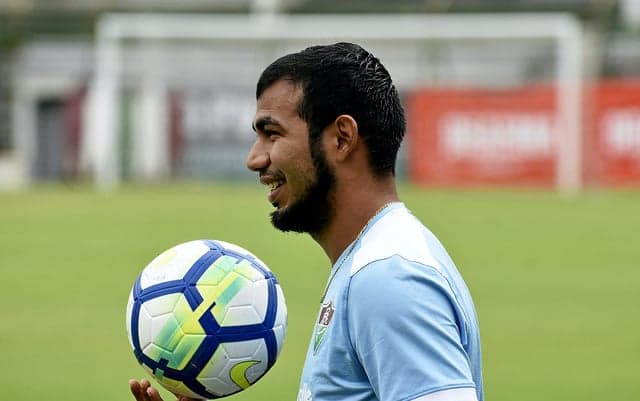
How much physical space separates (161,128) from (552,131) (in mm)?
10324

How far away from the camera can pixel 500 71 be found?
134 ft

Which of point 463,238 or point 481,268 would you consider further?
point 463,238

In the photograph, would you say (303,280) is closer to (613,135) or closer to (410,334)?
(410,334)

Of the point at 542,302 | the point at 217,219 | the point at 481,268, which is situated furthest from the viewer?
the point at 217,219

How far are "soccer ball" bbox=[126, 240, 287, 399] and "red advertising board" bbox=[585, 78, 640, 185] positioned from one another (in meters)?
27.8

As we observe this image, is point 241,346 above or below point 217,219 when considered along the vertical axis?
above

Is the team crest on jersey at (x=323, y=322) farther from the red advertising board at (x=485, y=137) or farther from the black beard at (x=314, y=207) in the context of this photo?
the red advertising board at (x=485, y=137)

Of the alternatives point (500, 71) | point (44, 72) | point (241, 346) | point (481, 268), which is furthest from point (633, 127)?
point (241, 346)

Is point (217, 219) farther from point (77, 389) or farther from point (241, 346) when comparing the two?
point (241, 346)

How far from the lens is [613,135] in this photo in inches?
1220

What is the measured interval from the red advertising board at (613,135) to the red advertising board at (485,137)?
3.12 feet

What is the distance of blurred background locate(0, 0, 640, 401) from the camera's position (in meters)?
10.7

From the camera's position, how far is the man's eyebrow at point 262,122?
10.6 ft

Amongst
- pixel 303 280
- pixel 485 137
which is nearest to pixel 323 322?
pixel 303 280
